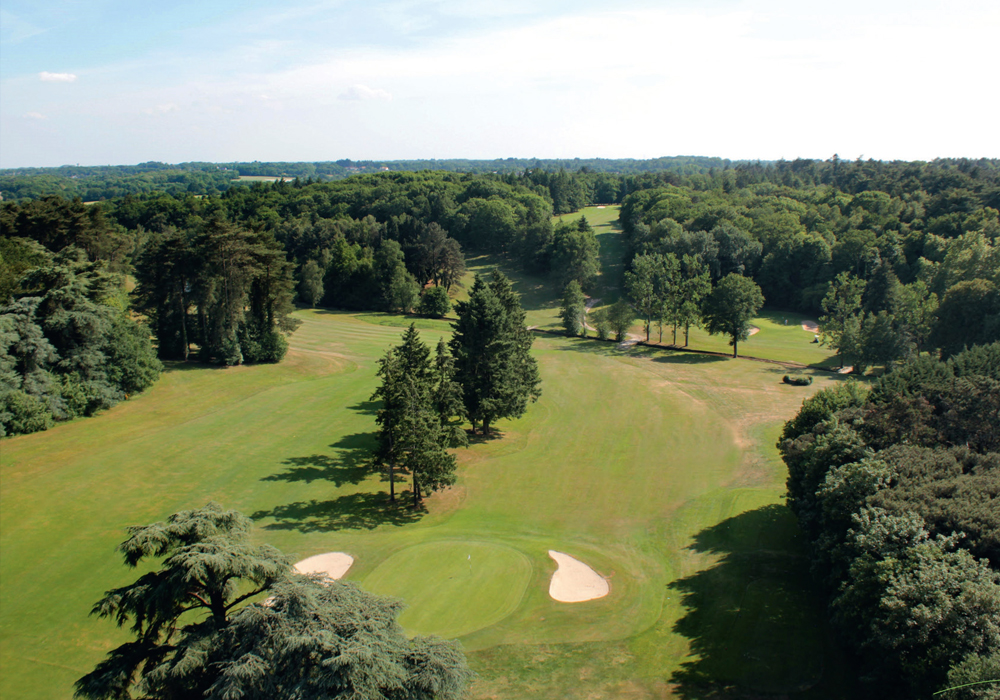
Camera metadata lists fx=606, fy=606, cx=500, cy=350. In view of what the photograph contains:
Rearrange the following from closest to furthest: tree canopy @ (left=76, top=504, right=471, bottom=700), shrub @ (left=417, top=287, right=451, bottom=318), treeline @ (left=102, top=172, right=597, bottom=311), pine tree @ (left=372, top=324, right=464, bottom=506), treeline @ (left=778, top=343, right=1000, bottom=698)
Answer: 1. tree canopy @ (left=76, top=504, right=471, bottom=700)
2. treeline @ (left=778, top=343, right=1000, bottom=698)
3. pine tree @ (left=372, top=324, right=464, bottom=506)
4. shrub @ (left=417, top=287, right=451, bottom=318)
5. treeline @ (left=102, top=172, right=597, bottom=311)

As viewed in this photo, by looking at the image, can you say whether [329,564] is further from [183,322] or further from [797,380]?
[797,380]

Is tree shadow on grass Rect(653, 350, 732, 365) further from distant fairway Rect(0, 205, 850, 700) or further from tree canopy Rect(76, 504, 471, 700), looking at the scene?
tree canopy Rect(76, 504, 471, 700)

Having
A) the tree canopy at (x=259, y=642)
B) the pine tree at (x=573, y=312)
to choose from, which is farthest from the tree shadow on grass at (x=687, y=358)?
the tree canopy at (x=259, y=642)

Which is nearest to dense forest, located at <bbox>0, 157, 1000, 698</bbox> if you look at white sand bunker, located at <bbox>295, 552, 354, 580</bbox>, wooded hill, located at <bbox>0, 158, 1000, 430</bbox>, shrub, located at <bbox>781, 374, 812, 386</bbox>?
wooded hill, located at <bbox>0, 158, 1000, 430</bbox>

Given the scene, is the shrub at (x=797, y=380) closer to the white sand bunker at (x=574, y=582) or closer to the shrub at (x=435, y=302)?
the white sand bunker at (x=574, y=582)

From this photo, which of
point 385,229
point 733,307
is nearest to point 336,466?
point 733,307

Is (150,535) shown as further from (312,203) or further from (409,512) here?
(312,203)
